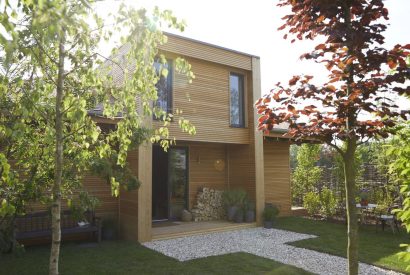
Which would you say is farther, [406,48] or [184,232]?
[184,232]

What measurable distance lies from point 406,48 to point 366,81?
41 centimetres

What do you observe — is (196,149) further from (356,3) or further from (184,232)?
(356,3)

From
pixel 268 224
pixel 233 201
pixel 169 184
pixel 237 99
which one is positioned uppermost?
pixel 237 99

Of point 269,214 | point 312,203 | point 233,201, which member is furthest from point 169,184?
point 312,203

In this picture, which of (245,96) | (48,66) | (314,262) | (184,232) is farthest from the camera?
(245,96)

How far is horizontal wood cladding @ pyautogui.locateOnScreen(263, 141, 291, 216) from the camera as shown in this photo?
13.3 metres

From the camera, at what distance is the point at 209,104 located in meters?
10.6

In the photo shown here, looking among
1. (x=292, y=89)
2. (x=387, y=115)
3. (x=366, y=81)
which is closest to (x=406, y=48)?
(x=366, y=81)

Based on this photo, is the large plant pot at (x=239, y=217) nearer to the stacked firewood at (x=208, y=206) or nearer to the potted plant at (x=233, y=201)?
the potted plant at (x=233, y=201)

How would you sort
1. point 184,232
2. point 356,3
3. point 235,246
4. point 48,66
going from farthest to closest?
point 184,232 < point 235,246 < point 48,66 < point 356,3

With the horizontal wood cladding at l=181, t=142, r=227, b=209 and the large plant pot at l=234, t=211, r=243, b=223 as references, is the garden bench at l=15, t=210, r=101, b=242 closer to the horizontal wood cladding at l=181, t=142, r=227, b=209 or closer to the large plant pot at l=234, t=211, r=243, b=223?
the horizontal wood cladding at l=181, t=142, r=227, b=209

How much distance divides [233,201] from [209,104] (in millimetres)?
3271

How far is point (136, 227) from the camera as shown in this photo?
8484 mm

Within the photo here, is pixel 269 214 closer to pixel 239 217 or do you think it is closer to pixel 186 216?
pixel 239 217
